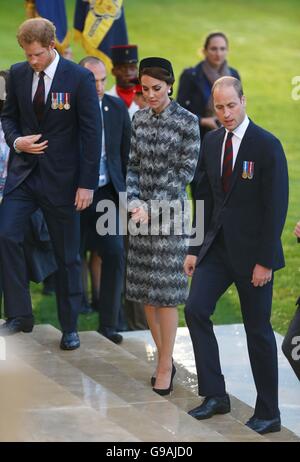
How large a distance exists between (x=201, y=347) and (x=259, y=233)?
688 mm

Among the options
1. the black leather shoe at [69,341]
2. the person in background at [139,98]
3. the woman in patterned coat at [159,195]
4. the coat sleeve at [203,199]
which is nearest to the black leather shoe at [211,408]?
the woman in patterned coat at [159,195]

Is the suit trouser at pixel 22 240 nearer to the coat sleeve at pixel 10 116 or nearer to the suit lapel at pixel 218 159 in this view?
the coat sleeve at pixel 10 116

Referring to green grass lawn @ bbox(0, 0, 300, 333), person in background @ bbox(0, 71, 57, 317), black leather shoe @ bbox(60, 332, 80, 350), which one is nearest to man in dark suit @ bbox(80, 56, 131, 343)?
person in background @ bbox(0, 71, 57, 317)

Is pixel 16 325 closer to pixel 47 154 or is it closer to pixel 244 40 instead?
pixel 47 154

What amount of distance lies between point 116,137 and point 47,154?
103cm

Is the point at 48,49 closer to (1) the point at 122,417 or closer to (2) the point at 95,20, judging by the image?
(1) the point at 122,417

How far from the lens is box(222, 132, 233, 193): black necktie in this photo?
22.3ft

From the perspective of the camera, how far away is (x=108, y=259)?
8.51 metres

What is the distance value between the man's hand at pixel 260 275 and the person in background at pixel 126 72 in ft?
10.0

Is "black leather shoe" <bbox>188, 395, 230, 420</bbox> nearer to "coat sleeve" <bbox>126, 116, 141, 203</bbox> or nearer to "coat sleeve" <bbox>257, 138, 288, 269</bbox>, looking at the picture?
"coat sleeve" <bbox>257, 138, 288, 269</bbox>

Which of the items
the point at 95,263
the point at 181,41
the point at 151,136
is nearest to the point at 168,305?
the point at 151,136

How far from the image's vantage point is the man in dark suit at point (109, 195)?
8.46 m

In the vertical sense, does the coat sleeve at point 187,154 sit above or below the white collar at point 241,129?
below
